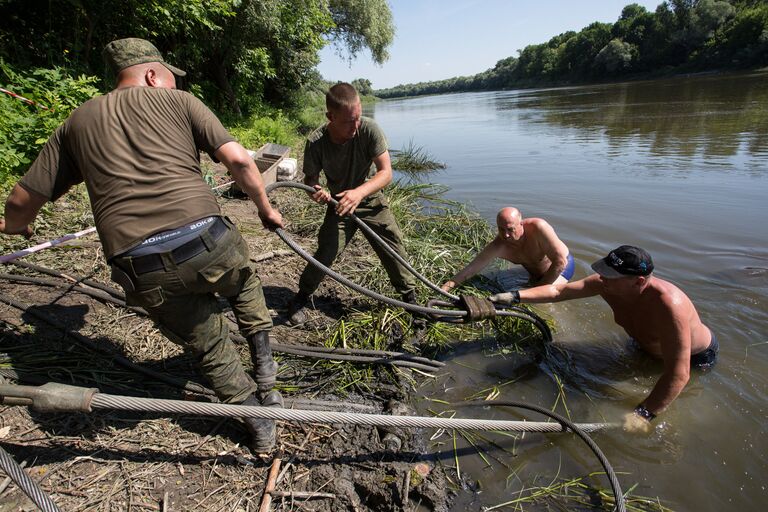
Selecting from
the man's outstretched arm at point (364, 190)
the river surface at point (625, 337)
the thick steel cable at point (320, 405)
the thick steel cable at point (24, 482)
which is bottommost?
the river surface at point (625, 337)

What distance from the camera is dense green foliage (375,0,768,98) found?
36.4 metres

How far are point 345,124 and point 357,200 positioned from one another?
0.58m

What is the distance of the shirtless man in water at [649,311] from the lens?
251 cm

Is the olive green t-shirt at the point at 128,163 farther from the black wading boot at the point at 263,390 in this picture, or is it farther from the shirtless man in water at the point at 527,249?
the shirtless man in water at the point at 527,249

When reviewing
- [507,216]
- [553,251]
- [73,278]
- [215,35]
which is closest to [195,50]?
[215,35]

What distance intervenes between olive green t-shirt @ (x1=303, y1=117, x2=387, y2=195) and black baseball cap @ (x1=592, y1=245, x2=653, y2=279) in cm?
183

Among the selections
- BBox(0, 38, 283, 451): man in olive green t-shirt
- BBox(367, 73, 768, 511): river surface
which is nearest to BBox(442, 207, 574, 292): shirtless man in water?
BBox(367, 73, 768, 511): river surface

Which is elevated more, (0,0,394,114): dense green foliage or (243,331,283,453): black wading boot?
(0,0,394,114): dense green foliage

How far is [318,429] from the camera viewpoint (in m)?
2.47

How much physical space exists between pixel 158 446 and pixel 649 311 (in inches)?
127

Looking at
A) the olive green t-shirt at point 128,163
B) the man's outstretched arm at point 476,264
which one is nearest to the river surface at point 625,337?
the man's outstretched arm at point 476,264

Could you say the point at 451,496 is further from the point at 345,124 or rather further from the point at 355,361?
the point at 345,124

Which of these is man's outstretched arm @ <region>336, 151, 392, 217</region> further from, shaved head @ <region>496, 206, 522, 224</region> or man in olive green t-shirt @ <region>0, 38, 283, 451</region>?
shaved head @ <region>496, 206, 522, 224</region>

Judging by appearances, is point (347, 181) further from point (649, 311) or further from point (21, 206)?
point (649, 311)
